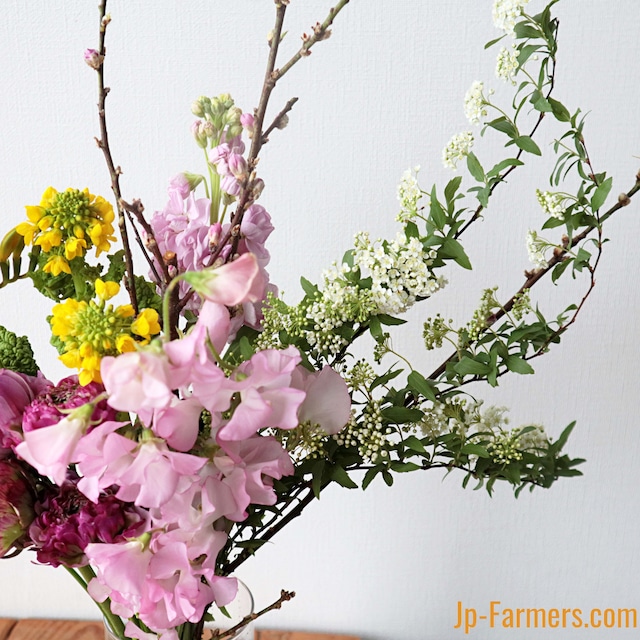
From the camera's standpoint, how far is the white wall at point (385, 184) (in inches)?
30.0

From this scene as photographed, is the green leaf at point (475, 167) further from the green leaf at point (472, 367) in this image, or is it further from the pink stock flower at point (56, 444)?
the pink stock flower at point (56, 444)

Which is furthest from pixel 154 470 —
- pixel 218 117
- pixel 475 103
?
pixel 475 103

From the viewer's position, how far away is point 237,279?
35 centimetres

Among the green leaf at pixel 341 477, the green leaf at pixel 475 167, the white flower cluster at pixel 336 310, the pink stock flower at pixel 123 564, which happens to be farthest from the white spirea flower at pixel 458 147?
the pink stock flower at pixel 123 564

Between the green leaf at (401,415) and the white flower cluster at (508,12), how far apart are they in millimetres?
272

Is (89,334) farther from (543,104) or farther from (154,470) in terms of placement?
(543,104)

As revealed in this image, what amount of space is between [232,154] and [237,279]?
0.44 ft

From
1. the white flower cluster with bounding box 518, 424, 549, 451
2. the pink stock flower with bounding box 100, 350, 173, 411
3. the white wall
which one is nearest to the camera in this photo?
the pink stock flower with bounding box 100, 350, 173, 411

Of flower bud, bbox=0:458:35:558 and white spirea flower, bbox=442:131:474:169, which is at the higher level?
white spirea flower, bbox=442:131:474:169

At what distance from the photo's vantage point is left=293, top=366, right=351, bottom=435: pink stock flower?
0.46 m

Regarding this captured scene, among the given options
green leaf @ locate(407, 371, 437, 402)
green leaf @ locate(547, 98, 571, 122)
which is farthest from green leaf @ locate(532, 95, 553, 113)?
green leaf @ locate(407, 371, 437, 402)

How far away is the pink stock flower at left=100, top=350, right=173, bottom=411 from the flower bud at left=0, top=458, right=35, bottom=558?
159mm

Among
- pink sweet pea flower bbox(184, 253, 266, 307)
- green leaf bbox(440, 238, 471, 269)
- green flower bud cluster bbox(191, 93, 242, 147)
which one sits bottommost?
pink sweet pea flower bbox(184, 253, 266, 307)

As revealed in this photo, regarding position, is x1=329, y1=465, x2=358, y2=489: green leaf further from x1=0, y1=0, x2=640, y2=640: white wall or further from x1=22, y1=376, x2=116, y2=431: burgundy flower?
x1=0, y1=0, x2=640, y2=640: white wall
